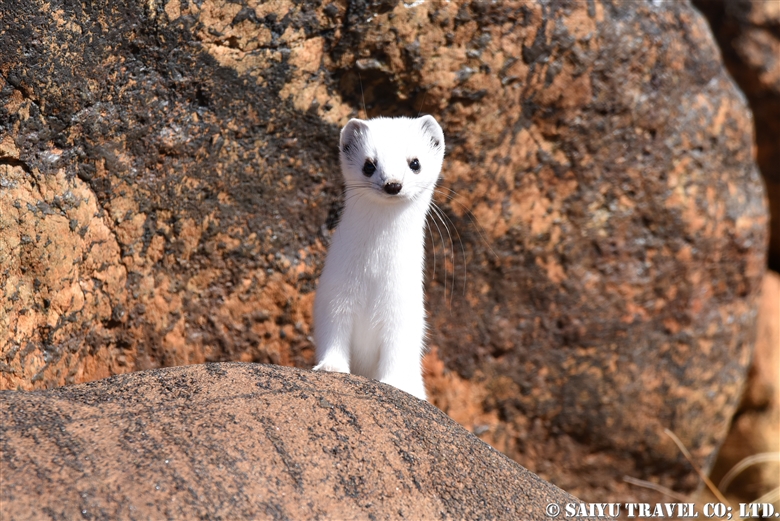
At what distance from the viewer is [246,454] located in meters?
3.01

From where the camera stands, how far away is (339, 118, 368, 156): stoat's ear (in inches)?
166

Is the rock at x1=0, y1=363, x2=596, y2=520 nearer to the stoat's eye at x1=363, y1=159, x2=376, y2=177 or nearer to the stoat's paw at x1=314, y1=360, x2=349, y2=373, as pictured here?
the stoat's paw at x1=314, y1=360, x2=349, y2=373

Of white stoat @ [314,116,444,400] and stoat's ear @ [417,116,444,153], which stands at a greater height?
stoat's ear @ [417,116,444,153]

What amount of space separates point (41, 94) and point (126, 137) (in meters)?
A: 0.50

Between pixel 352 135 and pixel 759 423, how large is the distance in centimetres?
599

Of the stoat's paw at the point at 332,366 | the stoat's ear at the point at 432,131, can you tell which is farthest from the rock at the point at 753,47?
the stoat's paw at the point at 332,366

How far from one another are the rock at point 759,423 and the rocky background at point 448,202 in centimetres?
175

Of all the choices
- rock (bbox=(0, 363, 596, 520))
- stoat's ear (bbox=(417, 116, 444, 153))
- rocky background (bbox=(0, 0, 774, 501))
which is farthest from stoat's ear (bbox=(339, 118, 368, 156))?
rock (bbox=(0, 363, 596, 520))

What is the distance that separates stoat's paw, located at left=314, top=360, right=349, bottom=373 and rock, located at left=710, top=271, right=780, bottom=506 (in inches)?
216

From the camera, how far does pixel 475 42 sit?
507 cm

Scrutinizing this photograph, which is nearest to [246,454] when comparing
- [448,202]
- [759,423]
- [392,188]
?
[392,188]

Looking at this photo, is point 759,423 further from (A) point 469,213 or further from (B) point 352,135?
(B) point 352,135

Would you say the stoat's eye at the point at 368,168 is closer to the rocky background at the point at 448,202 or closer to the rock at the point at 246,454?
the rocky background at the point at 448,202

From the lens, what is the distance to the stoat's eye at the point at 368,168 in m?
4.12
